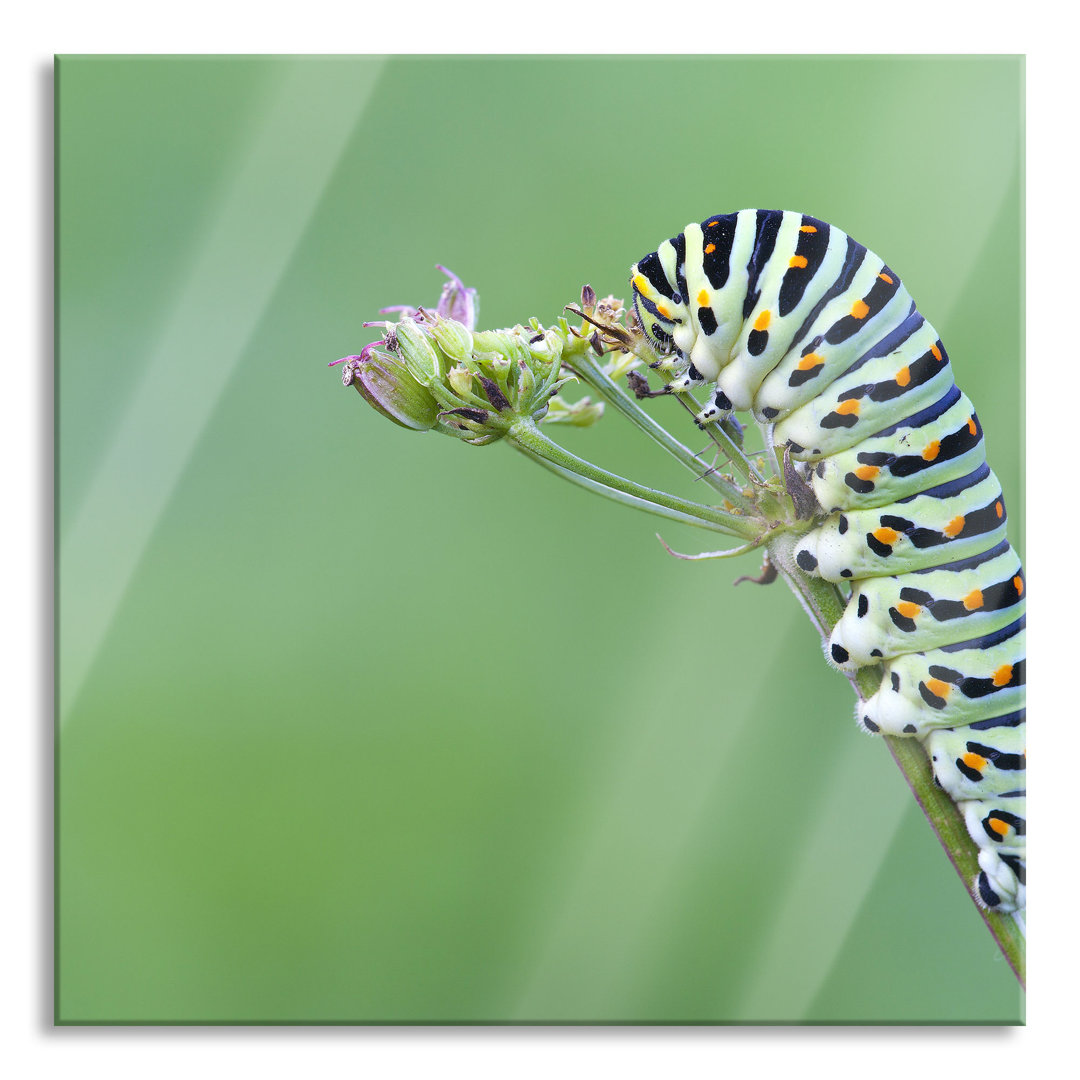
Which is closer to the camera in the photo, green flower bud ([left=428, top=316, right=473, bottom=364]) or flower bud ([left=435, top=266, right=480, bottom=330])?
green flower bud ([left=428, top=316, right=473, bottom=364])

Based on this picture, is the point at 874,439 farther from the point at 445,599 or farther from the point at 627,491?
the point at 445,599

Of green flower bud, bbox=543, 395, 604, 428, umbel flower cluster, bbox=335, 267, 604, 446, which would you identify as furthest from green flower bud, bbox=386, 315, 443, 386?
green flower bud, bbox=543, 395, 604, 428

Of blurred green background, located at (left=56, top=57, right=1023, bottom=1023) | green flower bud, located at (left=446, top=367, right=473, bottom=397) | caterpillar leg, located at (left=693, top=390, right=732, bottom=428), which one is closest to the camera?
green flower bud, located at (left=446, top=367, right=473, bottom=397)

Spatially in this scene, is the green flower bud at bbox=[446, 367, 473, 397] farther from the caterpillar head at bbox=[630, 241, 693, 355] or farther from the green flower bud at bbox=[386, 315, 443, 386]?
the caterpillar head at bbox=[630, 241, 693, 355]

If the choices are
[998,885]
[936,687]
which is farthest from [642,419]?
[998,885]

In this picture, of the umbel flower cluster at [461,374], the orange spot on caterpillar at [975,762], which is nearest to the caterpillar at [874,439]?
the orange spot on caterpillar at [975,762]

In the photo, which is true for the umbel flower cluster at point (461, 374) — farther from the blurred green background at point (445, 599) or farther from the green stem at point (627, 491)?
the blurred green background at point (445, 599)
